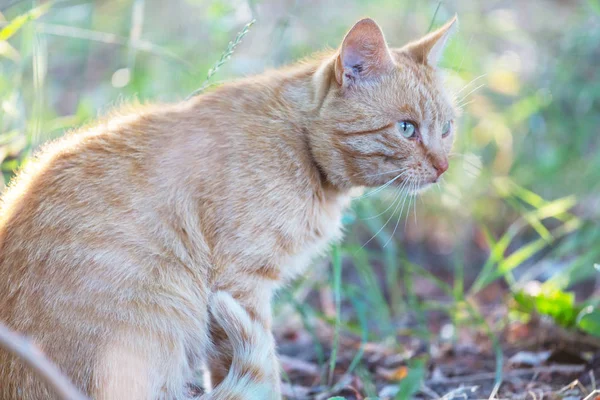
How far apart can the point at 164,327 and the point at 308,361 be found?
130 cm

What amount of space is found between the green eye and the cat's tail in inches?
31.2

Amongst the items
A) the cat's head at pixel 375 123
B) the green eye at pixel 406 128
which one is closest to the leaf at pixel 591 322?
the cat's head at pixel 375 123

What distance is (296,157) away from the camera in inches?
87.0

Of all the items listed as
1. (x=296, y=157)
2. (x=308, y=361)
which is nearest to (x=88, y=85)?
(x=308, y=361)

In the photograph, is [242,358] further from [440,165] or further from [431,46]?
[431,46]

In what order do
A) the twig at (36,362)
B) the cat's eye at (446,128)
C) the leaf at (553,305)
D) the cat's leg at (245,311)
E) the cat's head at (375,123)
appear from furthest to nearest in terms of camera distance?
the leaf at (553,305) → the cat's eye at (446,128) → the cat's head at (375,123) → the cat's leg at (245,311) → the twig at (36,362)

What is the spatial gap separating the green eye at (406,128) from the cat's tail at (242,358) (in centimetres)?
79

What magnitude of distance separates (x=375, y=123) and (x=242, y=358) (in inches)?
34.0

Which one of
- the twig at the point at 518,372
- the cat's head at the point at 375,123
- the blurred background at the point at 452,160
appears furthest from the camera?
the blurred background at the point at 452,160


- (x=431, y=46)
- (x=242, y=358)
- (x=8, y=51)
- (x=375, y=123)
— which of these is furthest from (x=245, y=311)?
(x=8, y=51)

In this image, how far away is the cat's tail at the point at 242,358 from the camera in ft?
6.20

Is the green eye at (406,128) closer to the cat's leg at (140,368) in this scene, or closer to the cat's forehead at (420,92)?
the cat's forehead at (420,92)

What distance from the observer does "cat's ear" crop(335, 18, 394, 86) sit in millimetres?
2090

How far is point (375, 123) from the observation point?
2.19 metres
